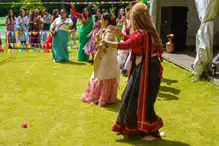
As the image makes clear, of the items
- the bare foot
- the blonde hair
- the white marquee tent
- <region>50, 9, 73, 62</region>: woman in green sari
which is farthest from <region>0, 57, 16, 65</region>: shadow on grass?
the blonde hair

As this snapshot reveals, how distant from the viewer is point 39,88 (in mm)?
6355

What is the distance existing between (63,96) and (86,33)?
3.75 metres

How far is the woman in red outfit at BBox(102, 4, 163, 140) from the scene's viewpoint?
11.6 ft

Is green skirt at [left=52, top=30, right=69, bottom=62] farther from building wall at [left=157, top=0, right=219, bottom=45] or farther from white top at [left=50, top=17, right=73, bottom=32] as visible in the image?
building wall at [left=157, top=0, right=219, bottom=45]

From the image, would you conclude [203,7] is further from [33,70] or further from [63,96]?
[33,70]

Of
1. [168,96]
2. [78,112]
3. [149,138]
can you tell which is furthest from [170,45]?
[149,138]

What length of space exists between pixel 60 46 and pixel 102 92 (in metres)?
4.40

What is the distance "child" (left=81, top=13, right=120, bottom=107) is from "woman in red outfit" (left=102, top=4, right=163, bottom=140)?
1.27m

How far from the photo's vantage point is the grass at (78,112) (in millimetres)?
3936

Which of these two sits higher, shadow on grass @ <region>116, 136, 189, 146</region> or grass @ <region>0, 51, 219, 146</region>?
grass @ <region>0, 51, 219, 146</region>

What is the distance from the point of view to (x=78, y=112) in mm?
4922

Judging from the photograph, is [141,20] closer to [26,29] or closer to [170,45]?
[170,45]

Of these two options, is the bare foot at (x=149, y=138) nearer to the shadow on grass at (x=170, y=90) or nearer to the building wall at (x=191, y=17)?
the shadow on grass at (x=170, y=90)

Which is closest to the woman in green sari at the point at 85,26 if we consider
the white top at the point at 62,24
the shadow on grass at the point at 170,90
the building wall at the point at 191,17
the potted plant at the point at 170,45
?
the white top at the point at 62,24
